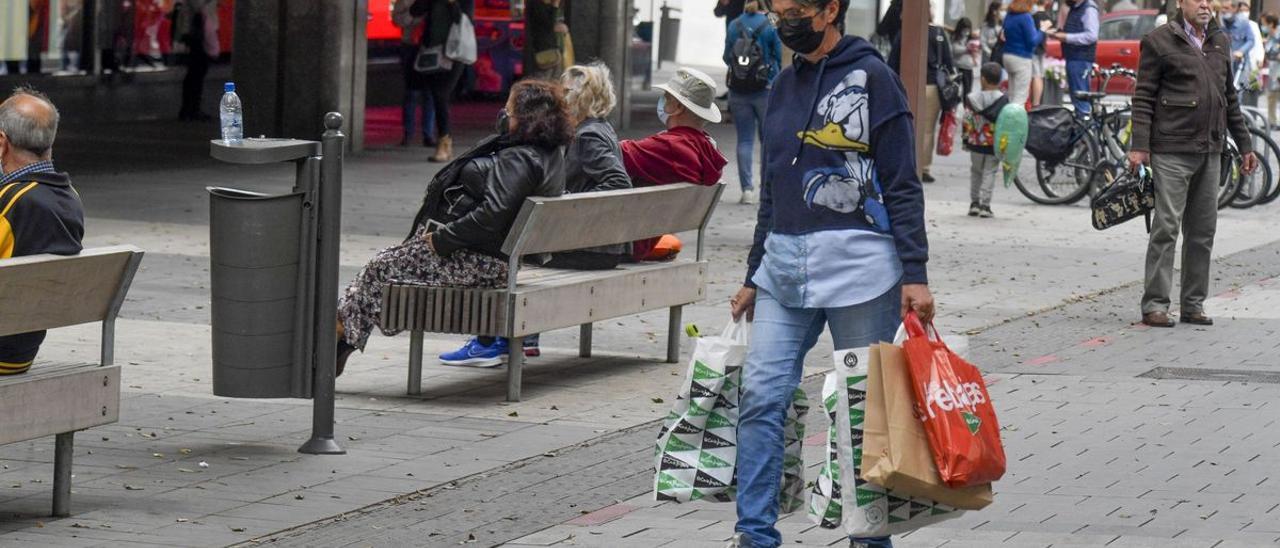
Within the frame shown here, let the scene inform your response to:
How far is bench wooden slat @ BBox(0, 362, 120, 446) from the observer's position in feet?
20.0

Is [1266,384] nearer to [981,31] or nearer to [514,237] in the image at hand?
[514,237]

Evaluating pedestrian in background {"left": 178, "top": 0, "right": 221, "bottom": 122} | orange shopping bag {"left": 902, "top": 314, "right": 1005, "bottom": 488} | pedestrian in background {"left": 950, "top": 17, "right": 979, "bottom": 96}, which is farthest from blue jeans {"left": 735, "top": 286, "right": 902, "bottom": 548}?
pedestrian in background {"left": 178, "top": 0, "right": 221, "bottom": 122}

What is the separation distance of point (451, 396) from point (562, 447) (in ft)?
4.04

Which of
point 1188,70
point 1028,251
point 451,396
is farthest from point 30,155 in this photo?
point 1028,251

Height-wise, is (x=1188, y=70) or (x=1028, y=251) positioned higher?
(x=1188, y=70)

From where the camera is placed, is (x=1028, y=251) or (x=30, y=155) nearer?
(x=30, y=155)

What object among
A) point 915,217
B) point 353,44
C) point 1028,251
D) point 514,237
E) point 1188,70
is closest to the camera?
point 915,217

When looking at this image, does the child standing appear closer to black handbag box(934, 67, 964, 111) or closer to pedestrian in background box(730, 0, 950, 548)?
black handbag box(934, 67, 964, 111)

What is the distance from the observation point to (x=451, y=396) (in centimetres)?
884

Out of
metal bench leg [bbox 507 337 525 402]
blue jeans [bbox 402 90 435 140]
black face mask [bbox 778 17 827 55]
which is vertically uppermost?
black face mask [bbox 778 17 827 55]

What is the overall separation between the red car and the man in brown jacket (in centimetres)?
2238

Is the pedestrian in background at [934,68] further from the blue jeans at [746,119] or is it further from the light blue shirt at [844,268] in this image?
the light blue shirt at [844,268]

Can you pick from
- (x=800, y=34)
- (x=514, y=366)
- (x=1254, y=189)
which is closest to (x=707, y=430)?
(x=800, y=34)

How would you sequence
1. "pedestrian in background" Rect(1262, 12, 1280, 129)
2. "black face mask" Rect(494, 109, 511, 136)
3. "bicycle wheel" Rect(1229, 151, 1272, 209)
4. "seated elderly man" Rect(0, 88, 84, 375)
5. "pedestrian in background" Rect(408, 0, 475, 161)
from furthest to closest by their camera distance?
"pedestrian in background" Rect(1262, 12, 1280, 129)
"pedestrian in background" Rect(408, 0, 475, 161)
"bicycle wheel" Rect(1229, 151, 1272, 209)
"black face mask" Rect(494, 109, 511, 136)
"seated elderly man" Rect(0, 88, 84, 375)
